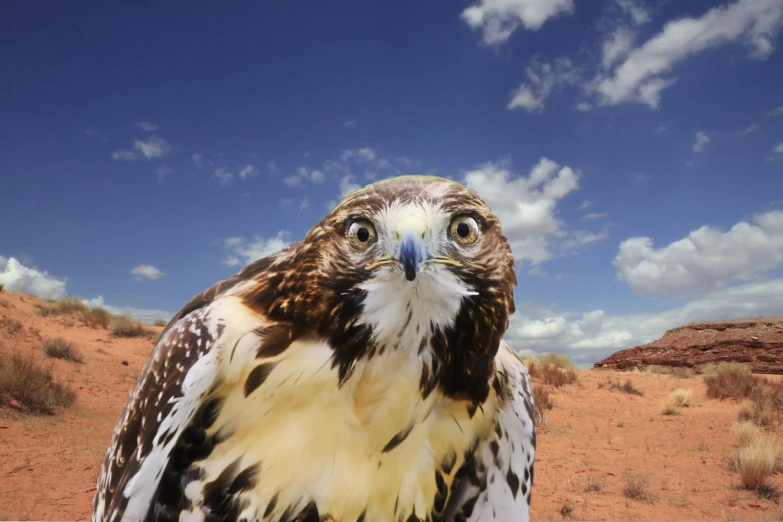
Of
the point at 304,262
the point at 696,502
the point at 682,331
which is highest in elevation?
the point at 682,331

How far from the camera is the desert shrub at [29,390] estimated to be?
11531 millimetres

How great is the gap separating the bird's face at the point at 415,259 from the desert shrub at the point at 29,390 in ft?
40.5

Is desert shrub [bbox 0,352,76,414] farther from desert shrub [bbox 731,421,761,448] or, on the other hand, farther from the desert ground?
desert shrub [bbox 731,421,761,448]

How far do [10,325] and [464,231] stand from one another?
20.2m

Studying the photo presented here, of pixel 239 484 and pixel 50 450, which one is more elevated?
pixel 239 484

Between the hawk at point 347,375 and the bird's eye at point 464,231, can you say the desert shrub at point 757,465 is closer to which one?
the hawk at point 347,375

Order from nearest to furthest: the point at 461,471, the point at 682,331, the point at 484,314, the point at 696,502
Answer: the point at 484,314 → the point at 461,471 → the point at 696,502 → the point at 682,331

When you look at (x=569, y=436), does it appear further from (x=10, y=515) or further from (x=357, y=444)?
(x=357, y=444)

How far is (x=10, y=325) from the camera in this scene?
17.8 meters

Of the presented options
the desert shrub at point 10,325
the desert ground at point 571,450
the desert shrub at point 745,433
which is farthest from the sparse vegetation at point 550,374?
the desert shrub at point 10,325

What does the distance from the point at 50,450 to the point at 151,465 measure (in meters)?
9.11

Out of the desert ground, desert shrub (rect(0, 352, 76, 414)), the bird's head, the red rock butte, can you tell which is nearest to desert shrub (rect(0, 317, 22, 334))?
the desert ground

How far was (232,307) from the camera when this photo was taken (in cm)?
223

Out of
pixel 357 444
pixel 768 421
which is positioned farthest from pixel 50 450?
pixel 768 421
